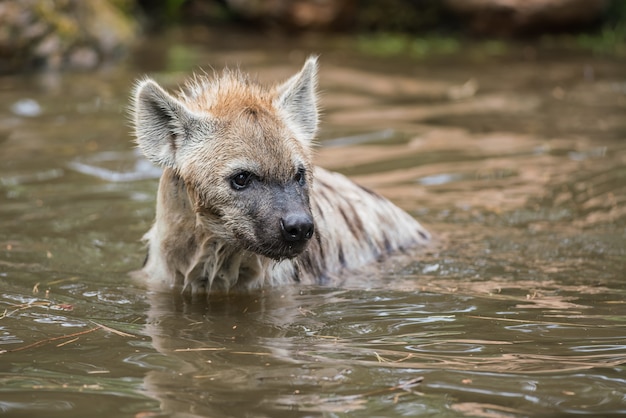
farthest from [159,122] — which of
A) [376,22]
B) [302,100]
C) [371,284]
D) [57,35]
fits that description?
[376,22]

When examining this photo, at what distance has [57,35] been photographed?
10930mm

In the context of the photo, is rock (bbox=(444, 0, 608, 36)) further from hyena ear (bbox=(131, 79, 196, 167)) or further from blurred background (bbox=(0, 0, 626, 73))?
hyena ear (bbox=(131, 79, 196, 167))

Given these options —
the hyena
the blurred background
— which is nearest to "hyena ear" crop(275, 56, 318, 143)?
the hyena

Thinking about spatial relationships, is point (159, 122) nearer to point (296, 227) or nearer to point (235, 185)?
point (235, 185)

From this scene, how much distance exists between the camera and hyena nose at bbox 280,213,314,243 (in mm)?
4281

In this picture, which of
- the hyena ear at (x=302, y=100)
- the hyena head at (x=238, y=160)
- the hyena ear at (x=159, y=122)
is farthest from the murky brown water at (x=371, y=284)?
the hyena ear at (x=302, y=100)

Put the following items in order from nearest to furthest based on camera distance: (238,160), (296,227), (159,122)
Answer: (296,227), (238,160), (159,122)

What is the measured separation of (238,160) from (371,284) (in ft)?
3.75

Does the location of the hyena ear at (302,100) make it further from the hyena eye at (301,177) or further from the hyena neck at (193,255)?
the hyena neck at (193,255)

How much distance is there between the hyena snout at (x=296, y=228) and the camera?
169 inches

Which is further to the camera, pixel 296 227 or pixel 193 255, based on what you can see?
pixel 193 255

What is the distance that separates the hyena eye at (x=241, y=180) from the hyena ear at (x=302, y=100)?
545 mm

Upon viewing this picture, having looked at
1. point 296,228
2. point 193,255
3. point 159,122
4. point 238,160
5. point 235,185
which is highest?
point 159,122

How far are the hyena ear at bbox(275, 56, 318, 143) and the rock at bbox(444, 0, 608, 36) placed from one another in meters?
10.0
